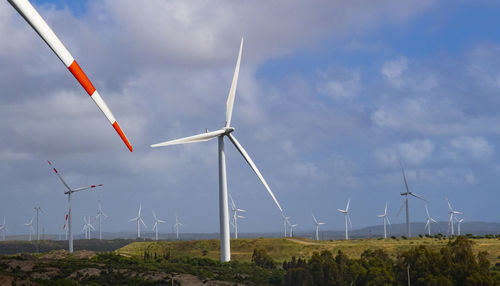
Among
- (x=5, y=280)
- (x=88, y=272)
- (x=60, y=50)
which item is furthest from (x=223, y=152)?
(x=60, y=50)

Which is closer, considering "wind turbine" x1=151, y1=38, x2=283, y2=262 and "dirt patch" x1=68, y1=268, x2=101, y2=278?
"dirt patch" x1=68, y1=268, x2=101, y2=278

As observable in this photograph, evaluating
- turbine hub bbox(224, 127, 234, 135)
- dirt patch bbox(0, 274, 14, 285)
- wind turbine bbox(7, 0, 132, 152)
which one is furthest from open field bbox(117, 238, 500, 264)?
wind turbine bbox(7, 0, 132, 152)

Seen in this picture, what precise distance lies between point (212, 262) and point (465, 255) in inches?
2296

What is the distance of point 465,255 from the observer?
10075cm

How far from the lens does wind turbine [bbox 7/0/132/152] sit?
55.3ft

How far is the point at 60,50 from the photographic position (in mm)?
18281

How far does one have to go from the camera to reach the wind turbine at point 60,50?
16859 millimetres

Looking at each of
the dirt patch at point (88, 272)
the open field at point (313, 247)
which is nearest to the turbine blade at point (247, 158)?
the dirt patch at point (88, 272)

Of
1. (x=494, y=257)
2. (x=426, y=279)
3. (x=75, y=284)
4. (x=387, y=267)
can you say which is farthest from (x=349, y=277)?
(x=494, y=257)

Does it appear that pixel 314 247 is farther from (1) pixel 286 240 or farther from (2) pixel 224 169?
(2) pixel 224 169

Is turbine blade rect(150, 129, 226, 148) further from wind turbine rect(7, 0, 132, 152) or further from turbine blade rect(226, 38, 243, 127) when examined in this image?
wind turbine rect(7, 0, 132, 152)

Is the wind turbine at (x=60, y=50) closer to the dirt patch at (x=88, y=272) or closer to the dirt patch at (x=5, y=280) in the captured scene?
the dirt patch at (x=5, y=280)

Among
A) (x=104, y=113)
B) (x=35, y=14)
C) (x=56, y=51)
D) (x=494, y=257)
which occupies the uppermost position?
(x=35, y=14)

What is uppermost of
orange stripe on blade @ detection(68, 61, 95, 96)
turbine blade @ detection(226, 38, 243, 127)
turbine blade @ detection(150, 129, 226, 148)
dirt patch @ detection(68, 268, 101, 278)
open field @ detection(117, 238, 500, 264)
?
turbine blade @ detection(226, 38, 243, 127)
